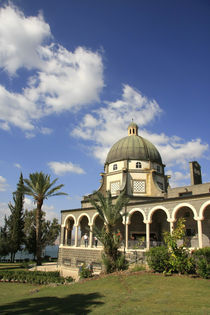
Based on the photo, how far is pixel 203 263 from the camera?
14.3m

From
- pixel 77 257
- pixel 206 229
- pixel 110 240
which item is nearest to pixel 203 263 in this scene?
pixel 110 240

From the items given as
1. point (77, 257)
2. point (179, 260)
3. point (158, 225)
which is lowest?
point (77, 257)

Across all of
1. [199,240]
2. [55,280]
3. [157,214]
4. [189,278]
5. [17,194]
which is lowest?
[55,280]

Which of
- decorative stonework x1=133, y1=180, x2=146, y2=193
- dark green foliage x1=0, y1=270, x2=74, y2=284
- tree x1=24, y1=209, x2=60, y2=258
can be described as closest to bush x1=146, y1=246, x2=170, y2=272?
dark green foliage x1=0, y1=270, x2=74, y2=284

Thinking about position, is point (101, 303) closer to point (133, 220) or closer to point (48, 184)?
point (133, 220)

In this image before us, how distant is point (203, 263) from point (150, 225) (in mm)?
13478

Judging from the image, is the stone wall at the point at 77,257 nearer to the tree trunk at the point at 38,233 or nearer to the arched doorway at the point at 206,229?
the tree trunk at the point at 38,233

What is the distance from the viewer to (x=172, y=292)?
1180cm

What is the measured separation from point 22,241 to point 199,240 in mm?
26883

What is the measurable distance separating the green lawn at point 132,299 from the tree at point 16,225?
2397 centimetres

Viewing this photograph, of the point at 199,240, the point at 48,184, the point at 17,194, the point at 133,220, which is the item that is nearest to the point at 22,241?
the point at 17,194

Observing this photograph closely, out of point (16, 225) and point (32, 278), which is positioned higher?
point (16, 225)

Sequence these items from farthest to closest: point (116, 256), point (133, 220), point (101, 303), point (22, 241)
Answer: point (22, 241) → point (133, 220) → point (116, 256) → point (101, 303)

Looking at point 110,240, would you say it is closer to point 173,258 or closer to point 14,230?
point 173,258
